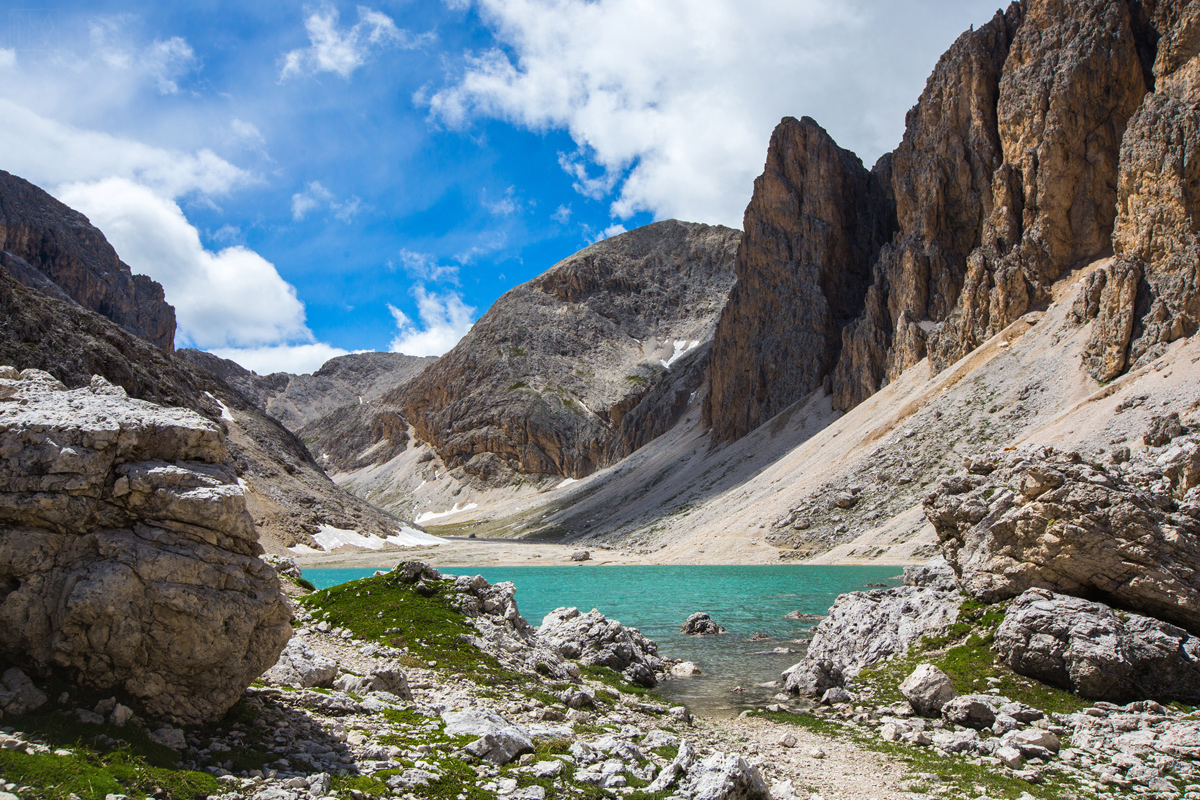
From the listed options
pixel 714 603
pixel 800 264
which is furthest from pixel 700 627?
pixel 800 264

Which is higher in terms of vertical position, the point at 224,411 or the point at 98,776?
the point at 224,411

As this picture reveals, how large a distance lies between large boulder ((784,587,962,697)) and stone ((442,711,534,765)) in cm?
1098

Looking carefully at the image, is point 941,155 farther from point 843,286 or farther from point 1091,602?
point 1091,602

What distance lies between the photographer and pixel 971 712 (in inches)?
601

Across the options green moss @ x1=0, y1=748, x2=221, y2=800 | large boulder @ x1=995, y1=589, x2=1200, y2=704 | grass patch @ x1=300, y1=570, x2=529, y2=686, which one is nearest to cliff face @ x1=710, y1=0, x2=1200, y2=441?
large boulder @ x1=995, y1=589, x2=1200, y2=704

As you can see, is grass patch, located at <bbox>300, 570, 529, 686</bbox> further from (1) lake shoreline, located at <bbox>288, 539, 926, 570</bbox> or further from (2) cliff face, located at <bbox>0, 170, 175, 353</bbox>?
(2) cliff face, located at <bbox>0, 170, 175, 353</bbox>

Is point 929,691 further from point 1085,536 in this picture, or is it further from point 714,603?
point 714,603

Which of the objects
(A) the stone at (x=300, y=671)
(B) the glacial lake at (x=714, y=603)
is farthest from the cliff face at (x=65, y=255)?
(A) the stone at (x=300, y=671)

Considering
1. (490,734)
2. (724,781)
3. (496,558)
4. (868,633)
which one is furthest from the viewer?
(496,558)

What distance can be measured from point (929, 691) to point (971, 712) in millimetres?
1154

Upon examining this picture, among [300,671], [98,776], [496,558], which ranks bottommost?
[496,558]

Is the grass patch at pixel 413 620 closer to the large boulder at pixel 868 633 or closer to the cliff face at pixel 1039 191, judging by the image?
the large boulder at pixel 868 633

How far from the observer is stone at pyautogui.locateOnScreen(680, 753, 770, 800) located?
34.0 ft

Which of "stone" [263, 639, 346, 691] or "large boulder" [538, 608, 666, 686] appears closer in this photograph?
"stone" [263, 639, 346, 691]
